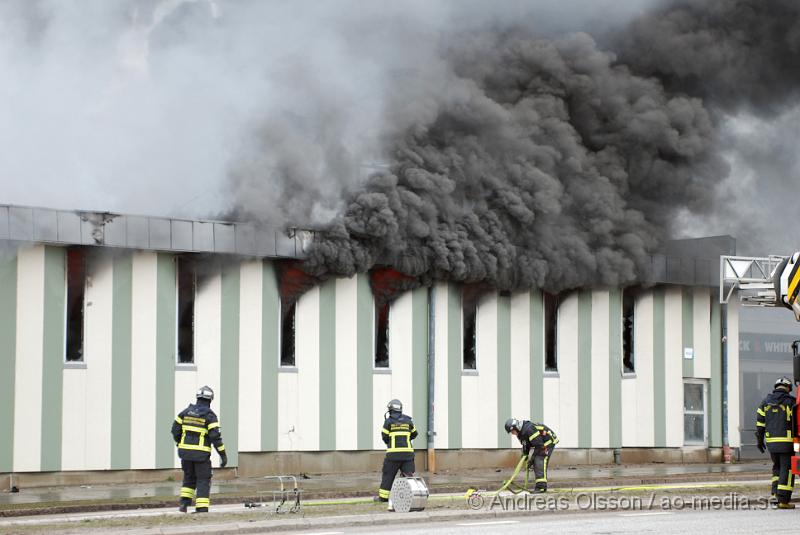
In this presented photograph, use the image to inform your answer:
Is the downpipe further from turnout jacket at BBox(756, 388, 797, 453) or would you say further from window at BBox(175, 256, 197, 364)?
turnout jacket at BBox(756, 388, 797, 453)

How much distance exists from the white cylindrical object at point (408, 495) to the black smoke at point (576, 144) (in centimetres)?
988

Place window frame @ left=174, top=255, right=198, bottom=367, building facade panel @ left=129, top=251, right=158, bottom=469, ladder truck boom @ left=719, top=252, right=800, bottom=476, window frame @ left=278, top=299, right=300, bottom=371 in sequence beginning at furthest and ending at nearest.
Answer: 1. window frame @ left=278, top=299, right=300, bottom=371
2. window frame @ left=174, top=255, right=198, bottom=367
3. building facade panel @ left=129, top=251, right=158, bottom=469
4. ladder truck boom @ left=719, top=252, right=800, bottom=476

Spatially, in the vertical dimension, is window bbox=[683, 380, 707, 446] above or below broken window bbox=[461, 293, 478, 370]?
below

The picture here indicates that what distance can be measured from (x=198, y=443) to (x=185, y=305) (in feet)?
26.1

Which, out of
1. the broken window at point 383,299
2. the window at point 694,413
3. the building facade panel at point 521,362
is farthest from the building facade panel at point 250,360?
the window at point 694,413

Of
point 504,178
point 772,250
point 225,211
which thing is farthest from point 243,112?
point 772,250

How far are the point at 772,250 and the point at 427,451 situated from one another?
11932mm

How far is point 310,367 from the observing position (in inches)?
940

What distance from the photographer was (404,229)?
81.0 feet

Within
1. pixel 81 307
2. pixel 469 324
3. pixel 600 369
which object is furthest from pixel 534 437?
pixel 600 369

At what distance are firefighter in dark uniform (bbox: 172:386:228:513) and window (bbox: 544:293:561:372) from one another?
43.6 ft

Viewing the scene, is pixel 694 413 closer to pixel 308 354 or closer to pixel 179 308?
pixel 308 354

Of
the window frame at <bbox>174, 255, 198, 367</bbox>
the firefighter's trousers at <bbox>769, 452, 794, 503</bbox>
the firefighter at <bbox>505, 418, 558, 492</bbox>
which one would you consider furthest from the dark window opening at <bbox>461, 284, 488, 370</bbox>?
the firefighter's trousers at <bbox>769, 452, 794, 503</bbox>

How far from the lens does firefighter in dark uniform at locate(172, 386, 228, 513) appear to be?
15.0 meters
